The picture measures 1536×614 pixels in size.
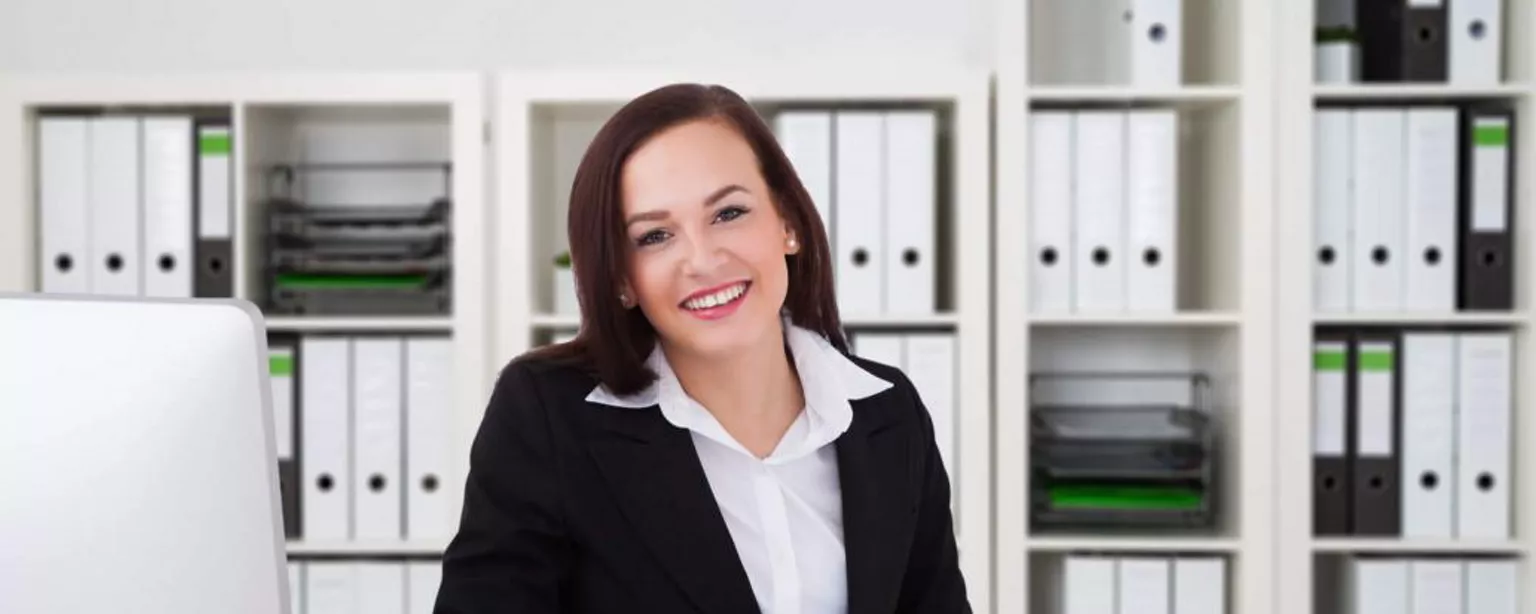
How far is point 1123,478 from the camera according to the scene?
264cm

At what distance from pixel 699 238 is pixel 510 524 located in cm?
30

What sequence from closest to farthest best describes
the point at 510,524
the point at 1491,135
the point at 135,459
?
the point at 135,459
the point at 510,524
the point at 1491,135

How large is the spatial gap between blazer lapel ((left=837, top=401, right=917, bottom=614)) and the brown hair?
0.20 metres

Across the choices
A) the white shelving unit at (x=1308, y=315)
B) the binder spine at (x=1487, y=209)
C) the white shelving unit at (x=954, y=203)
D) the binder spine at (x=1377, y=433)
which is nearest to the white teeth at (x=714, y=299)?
the white shelving unit at (x=954, y=203)

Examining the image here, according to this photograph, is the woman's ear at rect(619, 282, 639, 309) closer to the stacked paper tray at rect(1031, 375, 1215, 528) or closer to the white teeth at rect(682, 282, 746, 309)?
the white teeth at rect(682, 282, 746, 309)

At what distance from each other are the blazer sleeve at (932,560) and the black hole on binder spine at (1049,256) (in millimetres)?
1225

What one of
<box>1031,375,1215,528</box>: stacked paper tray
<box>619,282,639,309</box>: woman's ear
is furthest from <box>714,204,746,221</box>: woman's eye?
<box>1031,375,1215,528</box>: stacked paper tray

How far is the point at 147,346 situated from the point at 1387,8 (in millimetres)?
2499

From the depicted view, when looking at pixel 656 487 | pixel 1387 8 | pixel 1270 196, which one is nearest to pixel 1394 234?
pixel 1270 196

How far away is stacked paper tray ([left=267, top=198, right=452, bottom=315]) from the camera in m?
2.69

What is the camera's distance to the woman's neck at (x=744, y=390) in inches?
53.1

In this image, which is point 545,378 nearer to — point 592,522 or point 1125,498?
point 592,522

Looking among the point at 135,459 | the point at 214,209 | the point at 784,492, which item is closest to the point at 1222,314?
the point at 784,492

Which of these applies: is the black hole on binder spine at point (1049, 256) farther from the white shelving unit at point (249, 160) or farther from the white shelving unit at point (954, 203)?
the white shelving unit at point (249, 160)
